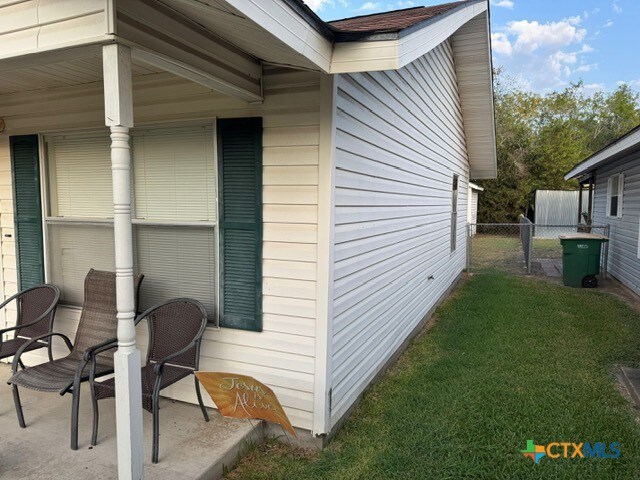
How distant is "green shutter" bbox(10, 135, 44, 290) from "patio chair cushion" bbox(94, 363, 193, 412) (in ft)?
5.26

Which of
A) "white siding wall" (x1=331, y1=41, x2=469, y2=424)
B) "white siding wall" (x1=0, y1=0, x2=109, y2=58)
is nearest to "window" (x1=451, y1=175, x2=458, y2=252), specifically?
"white siding wall" (x1=331, y1=41, x2=469, y2=424)

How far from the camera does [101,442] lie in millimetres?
2723

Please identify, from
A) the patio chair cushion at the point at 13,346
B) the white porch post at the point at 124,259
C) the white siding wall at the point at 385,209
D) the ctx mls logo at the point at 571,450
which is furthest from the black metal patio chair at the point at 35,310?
the ctx mls logo at the point at 571,450

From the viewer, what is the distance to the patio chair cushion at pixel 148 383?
2740 millimetres

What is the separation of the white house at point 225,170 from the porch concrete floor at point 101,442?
0.36m

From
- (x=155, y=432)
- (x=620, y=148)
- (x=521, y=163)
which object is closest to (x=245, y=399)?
(x=155, y=432)

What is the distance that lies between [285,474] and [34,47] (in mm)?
2648

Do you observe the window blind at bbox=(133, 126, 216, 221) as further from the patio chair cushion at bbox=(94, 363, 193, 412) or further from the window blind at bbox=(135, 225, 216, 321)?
the patio chair cushion at bbox=(94, 363, 193, 412)

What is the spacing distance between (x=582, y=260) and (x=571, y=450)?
7018 millimetres

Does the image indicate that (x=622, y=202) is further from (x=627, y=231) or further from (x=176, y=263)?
(x=176, y=263)

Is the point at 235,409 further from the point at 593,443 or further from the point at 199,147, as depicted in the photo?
the point at 593,443

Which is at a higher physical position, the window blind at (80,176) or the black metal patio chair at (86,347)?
the window blind at (80,176)

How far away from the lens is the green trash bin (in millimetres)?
8867

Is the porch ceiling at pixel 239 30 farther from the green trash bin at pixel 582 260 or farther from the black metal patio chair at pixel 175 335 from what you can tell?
the green trash bin at pixel 582 260
